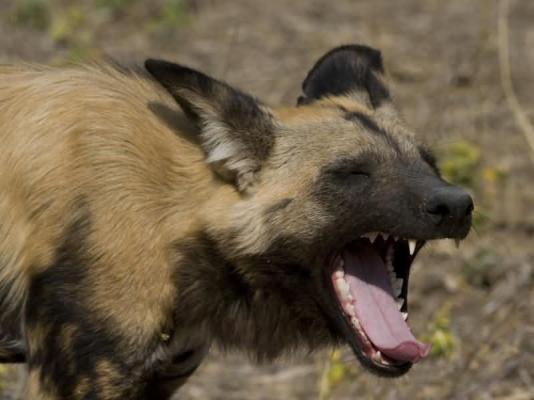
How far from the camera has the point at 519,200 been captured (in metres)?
7.81

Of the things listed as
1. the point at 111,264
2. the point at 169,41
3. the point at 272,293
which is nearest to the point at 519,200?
the point at 169,41

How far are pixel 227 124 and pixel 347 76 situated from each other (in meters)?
0.81

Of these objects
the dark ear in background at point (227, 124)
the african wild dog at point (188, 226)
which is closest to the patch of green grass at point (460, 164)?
the african wild dog at point (188, 226)

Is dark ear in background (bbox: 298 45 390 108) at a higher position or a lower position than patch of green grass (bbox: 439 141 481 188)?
higher

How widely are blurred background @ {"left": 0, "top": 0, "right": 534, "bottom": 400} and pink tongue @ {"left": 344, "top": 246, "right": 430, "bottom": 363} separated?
1.00 meters

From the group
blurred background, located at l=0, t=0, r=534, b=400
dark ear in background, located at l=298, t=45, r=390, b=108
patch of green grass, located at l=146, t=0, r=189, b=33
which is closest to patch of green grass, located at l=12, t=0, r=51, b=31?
blurred background, located at l=0, t=0, r=534, b=400

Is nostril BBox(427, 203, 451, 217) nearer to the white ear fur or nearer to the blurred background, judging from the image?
the white ear fur

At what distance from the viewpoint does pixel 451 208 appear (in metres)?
3.97

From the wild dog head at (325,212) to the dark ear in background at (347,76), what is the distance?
0.44 metres

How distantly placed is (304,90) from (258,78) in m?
4.37

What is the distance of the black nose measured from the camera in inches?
156

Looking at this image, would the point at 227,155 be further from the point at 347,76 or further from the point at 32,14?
the point at 32,14

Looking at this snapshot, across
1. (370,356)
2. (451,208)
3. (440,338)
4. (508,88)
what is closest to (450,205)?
(451,208)

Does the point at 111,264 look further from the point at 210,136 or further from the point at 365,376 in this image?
the point at 365,376
